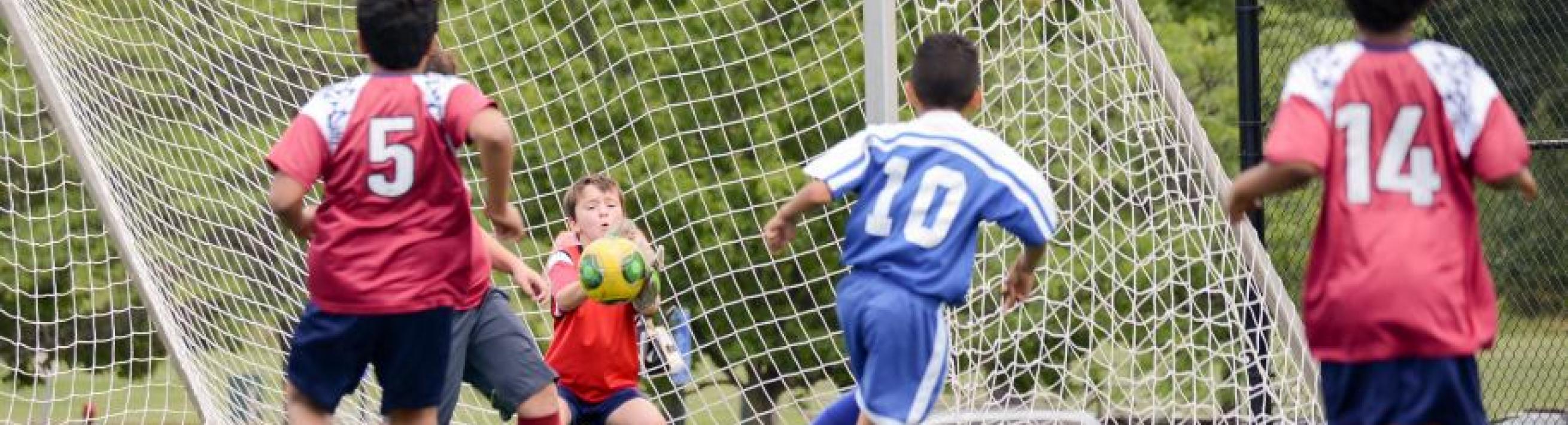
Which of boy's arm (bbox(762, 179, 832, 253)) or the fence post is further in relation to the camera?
the fence post

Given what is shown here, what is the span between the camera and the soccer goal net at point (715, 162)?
7.61m

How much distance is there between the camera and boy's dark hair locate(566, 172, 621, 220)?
26.5 ft

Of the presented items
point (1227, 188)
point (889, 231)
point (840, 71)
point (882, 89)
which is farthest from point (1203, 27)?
point (889, 231)

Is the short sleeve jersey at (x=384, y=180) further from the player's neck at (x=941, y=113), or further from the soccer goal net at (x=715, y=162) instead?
the soccer goal net at (x=715, y=162)

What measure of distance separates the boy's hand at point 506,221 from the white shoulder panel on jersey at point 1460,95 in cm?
202

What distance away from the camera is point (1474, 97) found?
4.70 meters

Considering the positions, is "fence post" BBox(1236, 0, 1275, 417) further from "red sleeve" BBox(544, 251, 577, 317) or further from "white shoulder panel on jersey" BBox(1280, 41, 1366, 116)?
"white shoulder panel on jersey" BBox(1280, 41, 1366, 116)

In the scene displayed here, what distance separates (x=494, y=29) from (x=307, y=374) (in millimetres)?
3197

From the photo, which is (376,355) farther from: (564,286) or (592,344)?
(592,344)

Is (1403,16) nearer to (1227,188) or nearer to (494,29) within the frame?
(1227,188)

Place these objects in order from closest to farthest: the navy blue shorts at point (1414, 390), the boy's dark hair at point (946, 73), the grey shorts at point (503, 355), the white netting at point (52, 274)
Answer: the navy blue shorts at point (1414, 390) < the boy's dark hair at point (946, 73) < the grey shorts at point (503, 355) < the white netting at point (52, 274)

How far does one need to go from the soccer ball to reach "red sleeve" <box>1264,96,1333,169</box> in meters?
3.20

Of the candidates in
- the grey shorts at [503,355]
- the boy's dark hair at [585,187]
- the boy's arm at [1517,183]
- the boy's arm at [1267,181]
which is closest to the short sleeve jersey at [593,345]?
the boy's dark hair at [585,187]

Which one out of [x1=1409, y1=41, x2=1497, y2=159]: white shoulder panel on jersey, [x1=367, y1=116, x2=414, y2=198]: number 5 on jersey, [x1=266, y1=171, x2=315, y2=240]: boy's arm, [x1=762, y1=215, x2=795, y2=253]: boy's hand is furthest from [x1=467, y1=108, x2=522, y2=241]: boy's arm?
[x1=1409, y1=41, x2=1497, y2=159]: white shoulder panel on jersey
